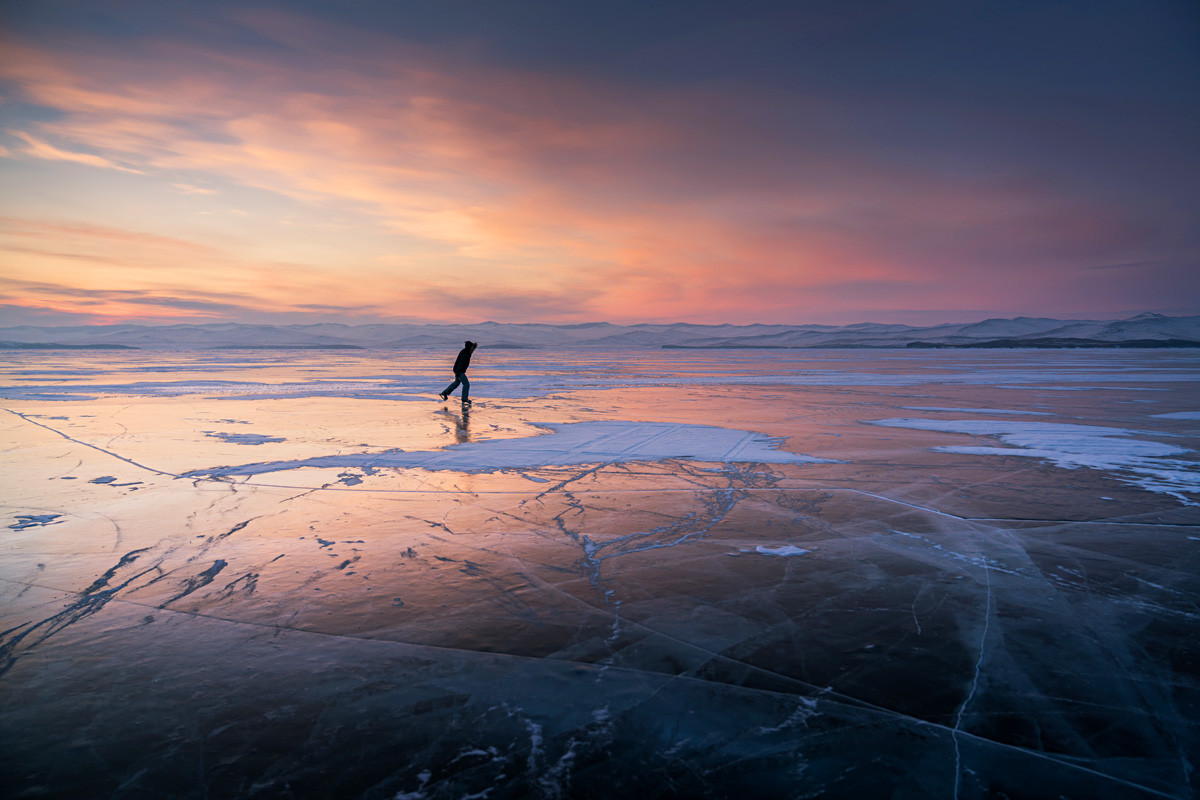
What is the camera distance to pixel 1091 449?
7883mm

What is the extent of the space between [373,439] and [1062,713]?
8388 mm

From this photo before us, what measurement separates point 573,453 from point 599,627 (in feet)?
15.7

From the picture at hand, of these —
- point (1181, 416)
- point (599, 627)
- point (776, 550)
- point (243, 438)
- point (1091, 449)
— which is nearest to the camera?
point (599, 627)

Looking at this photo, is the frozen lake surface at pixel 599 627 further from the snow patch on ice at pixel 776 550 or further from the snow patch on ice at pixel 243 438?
the snow patch on ice at pixel 243 438

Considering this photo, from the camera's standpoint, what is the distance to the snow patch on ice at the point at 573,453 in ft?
23.4

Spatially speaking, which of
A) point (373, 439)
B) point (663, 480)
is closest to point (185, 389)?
point (373, 439)

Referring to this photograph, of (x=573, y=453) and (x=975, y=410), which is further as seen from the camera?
(x=975, y=410)

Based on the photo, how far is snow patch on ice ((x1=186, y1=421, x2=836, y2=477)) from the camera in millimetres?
7117

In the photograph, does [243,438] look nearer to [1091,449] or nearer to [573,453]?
[573,453]

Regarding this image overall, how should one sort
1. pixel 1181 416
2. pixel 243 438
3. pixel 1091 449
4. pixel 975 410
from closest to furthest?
pixel 1091 449
pixel 243 438
pixel 1181 416
pixel 975 410

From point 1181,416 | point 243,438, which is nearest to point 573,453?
point 243,438

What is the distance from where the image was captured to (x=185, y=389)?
688 inches

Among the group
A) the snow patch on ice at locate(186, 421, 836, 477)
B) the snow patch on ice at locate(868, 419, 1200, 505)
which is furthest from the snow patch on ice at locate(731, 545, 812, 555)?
the snow patch on ice at locate(868, 419, 1200, 505)

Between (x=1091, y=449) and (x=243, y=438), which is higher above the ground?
(x=243, y=438)
